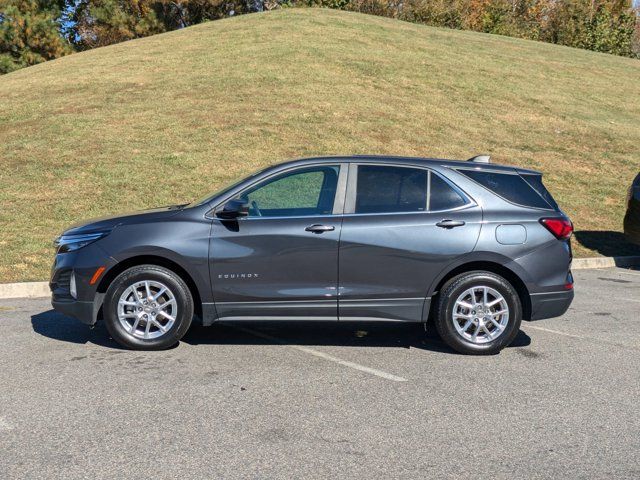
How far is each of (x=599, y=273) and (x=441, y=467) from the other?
893cm

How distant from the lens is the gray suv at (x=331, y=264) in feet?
21.1

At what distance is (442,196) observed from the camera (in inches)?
262

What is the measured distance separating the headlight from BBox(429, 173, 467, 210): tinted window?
2.93 metres

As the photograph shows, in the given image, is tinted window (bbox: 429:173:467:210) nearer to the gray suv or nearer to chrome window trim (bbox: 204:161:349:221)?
the gray suv

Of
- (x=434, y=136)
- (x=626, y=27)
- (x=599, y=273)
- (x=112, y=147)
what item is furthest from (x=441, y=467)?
(x=626, y=27)

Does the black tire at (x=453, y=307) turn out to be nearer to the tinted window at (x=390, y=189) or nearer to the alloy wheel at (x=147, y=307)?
the tinted window at (x=390, y=189)

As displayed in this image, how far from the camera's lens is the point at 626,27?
165 feet

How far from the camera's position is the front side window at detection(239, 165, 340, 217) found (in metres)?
6.63

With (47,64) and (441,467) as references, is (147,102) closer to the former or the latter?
(47,64)

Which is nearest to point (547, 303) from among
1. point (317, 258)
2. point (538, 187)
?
point (538, 187)

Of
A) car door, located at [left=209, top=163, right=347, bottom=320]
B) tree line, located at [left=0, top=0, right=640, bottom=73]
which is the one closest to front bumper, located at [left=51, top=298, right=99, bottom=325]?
car door, located at [left=209, top=163, right=347, bottom=320]

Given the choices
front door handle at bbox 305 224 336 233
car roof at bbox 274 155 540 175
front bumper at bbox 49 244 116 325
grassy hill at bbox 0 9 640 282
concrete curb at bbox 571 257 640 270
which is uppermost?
grassy hill at bbox 0 9 640 282

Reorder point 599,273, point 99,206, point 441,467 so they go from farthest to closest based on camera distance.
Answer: point 99,206, point 599,273, point 441,467

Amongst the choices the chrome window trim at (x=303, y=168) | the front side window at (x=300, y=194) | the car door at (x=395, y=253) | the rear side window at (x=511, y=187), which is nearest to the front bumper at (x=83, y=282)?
the chrome window trim at (x=303, y=168)
